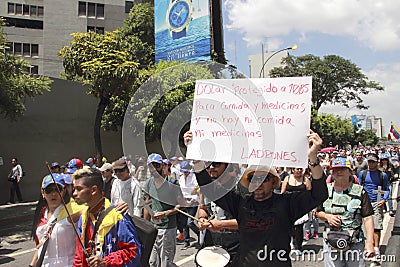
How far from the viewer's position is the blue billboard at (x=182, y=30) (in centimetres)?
2425

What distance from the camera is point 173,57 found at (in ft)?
85.0

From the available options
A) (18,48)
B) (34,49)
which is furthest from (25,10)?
(34,49)

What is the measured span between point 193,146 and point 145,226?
716 mm

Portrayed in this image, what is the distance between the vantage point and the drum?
310cm

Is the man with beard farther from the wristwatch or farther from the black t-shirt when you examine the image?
the wristwatch

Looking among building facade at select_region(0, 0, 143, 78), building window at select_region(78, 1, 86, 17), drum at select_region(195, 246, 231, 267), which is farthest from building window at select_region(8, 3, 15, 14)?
drum at select_region(195, 246, 231, 267)

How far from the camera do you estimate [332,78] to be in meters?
47.2

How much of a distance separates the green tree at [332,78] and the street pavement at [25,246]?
38917 millimetres

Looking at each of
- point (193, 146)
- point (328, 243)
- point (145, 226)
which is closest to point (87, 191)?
point (145, 226)

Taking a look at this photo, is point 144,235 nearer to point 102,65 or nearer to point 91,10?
point 102,65

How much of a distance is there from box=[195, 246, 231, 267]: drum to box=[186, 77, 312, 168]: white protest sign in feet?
2.35

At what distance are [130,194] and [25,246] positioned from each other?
4.07 meters

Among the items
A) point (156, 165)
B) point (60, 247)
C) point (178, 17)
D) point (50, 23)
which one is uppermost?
point (50, 23)

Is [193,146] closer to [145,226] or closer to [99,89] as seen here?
[145,226]
